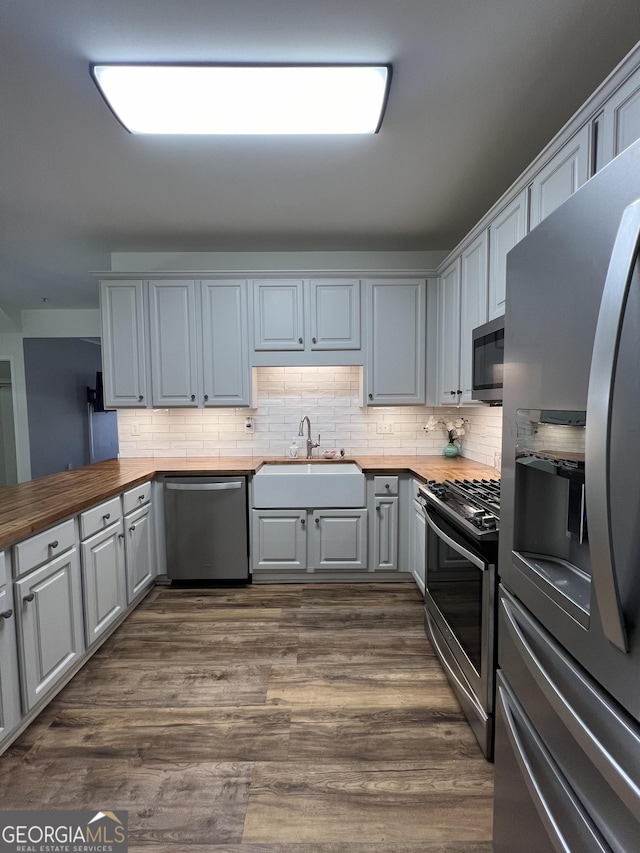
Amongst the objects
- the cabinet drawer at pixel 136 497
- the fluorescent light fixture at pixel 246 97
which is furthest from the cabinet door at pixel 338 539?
the fluorescent light fixture at pixel 246 97

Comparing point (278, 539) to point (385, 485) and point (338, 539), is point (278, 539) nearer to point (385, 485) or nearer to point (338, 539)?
point (338, 539)

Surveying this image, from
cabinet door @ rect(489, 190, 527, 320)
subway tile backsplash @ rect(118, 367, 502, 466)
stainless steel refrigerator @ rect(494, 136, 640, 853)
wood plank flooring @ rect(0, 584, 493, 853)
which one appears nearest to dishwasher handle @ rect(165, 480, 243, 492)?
subway tile backsplash @ rect(118, 367, 502, 466)

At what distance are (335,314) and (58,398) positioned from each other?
5.22 metres

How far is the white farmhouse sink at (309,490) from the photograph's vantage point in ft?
9.66

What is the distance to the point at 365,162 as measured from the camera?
2.17 metres

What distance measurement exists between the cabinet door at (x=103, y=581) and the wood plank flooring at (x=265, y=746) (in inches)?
6.7

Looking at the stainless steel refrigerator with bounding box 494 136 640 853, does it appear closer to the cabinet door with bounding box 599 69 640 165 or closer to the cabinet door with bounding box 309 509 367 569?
the cabinet door with bounding box 599 69 640 165

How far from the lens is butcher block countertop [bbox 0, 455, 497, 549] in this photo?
177 centimetres

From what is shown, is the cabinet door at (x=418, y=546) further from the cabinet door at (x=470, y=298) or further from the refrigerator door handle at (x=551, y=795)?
the refrigerator door handle at (x=551, y=795)

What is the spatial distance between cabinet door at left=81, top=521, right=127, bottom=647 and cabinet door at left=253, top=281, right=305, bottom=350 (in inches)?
68.3

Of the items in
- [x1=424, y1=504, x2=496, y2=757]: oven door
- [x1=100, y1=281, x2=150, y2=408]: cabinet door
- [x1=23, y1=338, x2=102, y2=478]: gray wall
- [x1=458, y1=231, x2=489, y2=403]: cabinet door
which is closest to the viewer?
[x1=424, y1=504, x2=496, y2=757]: oven door

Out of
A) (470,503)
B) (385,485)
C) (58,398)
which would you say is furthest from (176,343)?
(58,398)

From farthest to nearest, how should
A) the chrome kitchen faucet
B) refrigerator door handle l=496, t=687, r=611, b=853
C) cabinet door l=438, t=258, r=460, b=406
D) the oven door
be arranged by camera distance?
1. the chrome kitchen faucet
2. cabinet door l=438, t=258, r=460, b=406
3. the oven door
4. refrigerator door handle l=496, t=687, r=611, b=853

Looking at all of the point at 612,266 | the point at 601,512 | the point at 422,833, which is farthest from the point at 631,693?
the point at 422,833
